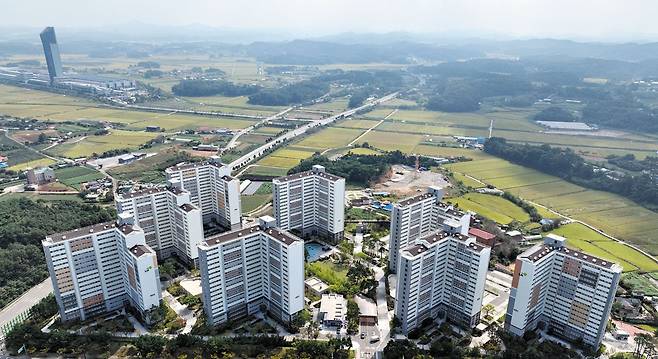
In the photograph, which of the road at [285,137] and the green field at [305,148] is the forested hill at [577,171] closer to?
the green field at [305,148]

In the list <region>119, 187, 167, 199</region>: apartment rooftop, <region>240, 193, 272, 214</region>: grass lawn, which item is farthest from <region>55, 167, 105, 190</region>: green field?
<region>119, 187, 167, 199</region>: apartment rooftop

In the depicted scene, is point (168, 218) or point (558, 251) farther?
point (168, 218)

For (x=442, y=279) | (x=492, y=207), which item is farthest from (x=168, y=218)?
(x=492, y=207)

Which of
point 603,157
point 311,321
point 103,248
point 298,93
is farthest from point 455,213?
point 298,93

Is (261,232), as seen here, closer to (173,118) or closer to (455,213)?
(455,213)

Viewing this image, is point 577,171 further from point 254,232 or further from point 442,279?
point 254,232

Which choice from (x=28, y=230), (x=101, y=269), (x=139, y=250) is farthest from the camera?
(x=28, y=230)

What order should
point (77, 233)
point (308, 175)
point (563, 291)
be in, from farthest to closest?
1. point (308, 175)
2. point (77, 233)
3. point (563, 291)

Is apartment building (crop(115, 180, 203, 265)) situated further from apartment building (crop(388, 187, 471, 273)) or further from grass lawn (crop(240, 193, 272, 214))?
apartment building (crop(388, 187, 471, 273))

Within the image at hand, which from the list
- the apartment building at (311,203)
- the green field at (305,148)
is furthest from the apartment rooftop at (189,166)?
the green field at (305,148)

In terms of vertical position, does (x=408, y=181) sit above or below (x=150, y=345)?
below
